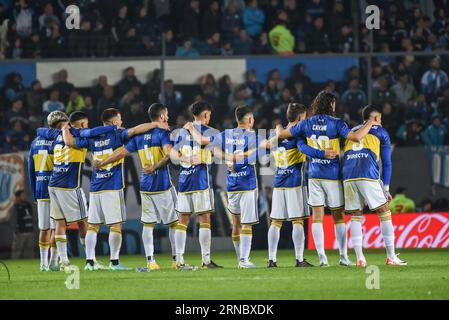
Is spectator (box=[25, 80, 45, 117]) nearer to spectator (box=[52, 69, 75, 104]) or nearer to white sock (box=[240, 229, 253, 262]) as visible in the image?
spectator (box=[52, 69, 75, 104])

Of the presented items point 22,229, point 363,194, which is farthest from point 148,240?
point 22,229

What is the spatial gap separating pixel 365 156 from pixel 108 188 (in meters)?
3.95

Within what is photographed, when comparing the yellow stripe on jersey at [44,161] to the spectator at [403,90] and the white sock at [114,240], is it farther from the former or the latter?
the spectator at [403,90]

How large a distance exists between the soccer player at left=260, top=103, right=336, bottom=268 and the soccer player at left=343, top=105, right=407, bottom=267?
76 centimetres

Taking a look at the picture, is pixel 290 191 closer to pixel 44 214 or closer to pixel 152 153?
pixel 152 153

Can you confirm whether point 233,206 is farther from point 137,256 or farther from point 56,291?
→ point 137,256

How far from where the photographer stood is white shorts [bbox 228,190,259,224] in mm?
14539

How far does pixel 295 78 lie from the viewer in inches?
904

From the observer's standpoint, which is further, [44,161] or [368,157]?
[44,161]

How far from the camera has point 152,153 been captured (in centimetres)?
1457

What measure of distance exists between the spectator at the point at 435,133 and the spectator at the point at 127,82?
6698 millimetres

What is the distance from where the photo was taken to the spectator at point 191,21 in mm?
24656

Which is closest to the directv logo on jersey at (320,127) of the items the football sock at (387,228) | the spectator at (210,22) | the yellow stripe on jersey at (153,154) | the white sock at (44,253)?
the football sock at (387,228)
